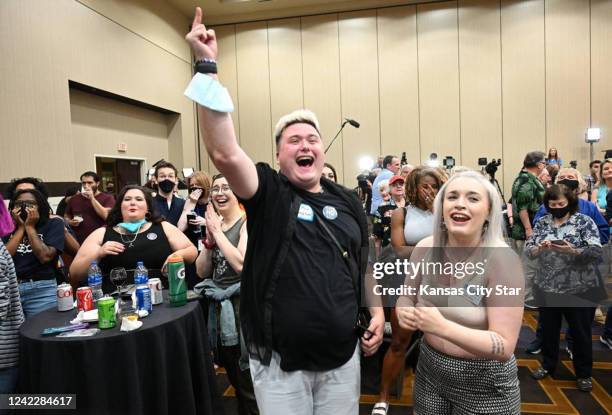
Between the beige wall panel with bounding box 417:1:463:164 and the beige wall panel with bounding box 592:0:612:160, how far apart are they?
2666 millimetres

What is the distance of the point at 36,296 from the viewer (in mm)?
2404

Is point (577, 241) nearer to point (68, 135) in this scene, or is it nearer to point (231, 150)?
point (231, 150)

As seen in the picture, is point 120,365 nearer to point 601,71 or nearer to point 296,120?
point 296,120

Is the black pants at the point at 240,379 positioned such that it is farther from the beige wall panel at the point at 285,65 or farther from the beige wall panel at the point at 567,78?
the beige wall panel at the point at 567,78

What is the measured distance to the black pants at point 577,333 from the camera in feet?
8.04

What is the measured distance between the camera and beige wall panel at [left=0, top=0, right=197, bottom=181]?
4.79 m

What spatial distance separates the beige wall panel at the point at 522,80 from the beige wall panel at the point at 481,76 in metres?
0.16

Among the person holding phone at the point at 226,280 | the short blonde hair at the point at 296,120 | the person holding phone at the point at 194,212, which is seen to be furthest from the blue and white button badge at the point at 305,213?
the person holding phone at the point at 194,212

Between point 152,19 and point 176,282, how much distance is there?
7.50 m

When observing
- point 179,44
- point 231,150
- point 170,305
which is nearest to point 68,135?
point 179,44

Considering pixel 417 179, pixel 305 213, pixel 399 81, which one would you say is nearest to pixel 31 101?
pixel 417 179

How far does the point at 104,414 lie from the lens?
1.63 metres

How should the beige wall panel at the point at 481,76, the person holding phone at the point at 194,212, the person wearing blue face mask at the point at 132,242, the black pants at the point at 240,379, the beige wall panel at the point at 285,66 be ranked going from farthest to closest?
1. the beige wall panel at the point at 285,66
2. the beige wall panel at the point at 481,76
3. the person holding phone at the point at 194,212
4. the person wearing blue face mask at the point at 132,242
5. the black pants at the point at 240,379

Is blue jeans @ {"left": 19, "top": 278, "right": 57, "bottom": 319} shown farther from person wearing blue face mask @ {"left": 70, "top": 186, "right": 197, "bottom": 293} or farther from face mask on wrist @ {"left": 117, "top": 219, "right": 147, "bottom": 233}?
face mask on wrist @ {"left": 117, "top": 219, "right": 147, "bottom": 233}
